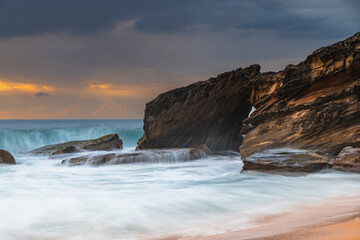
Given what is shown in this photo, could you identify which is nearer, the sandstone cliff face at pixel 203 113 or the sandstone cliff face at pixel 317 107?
the sandstone cliff face at pixel 317 107

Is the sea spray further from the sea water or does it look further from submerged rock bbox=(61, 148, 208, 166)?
the sea water

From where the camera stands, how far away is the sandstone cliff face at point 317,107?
7.74 meters

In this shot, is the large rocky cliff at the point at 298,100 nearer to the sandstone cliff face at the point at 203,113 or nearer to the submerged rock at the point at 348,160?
the sandstone cliff face at the point at 203,113

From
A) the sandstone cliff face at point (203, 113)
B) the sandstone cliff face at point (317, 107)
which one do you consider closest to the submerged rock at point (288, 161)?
the sandstone cliff face at point (317, 107)

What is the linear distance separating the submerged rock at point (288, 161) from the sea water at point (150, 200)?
0.20m

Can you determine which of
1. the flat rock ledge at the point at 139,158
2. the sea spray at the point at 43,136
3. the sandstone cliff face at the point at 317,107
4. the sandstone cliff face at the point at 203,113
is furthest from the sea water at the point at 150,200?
the sea spray at the point at 43,136

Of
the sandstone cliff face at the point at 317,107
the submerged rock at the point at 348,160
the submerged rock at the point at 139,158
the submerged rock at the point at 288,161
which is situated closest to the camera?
the submerged rock at the point at 348,160

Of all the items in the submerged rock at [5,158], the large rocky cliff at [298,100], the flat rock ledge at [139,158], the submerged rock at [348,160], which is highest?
the large rocky cliff at [298,100]

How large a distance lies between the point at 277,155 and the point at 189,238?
467cm

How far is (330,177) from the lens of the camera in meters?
6.89

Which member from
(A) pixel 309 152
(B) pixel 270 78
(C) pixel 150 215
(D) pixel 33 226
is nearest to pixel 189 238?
(C) pixel 150 215

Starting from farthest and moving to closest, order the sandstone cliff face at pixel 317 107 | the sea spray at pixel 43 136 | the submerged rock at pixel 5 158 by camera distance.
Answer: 1. the sea spray at pixel 43 136
2. the submerged rock at pixel 5 158
3. the sandstone cliff face at pixel 317 107

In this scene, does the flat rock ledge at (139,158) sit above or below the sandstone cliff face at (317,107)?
below

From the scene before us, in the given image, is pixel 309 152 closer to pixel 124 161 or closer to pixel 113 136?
pixel 124 161
